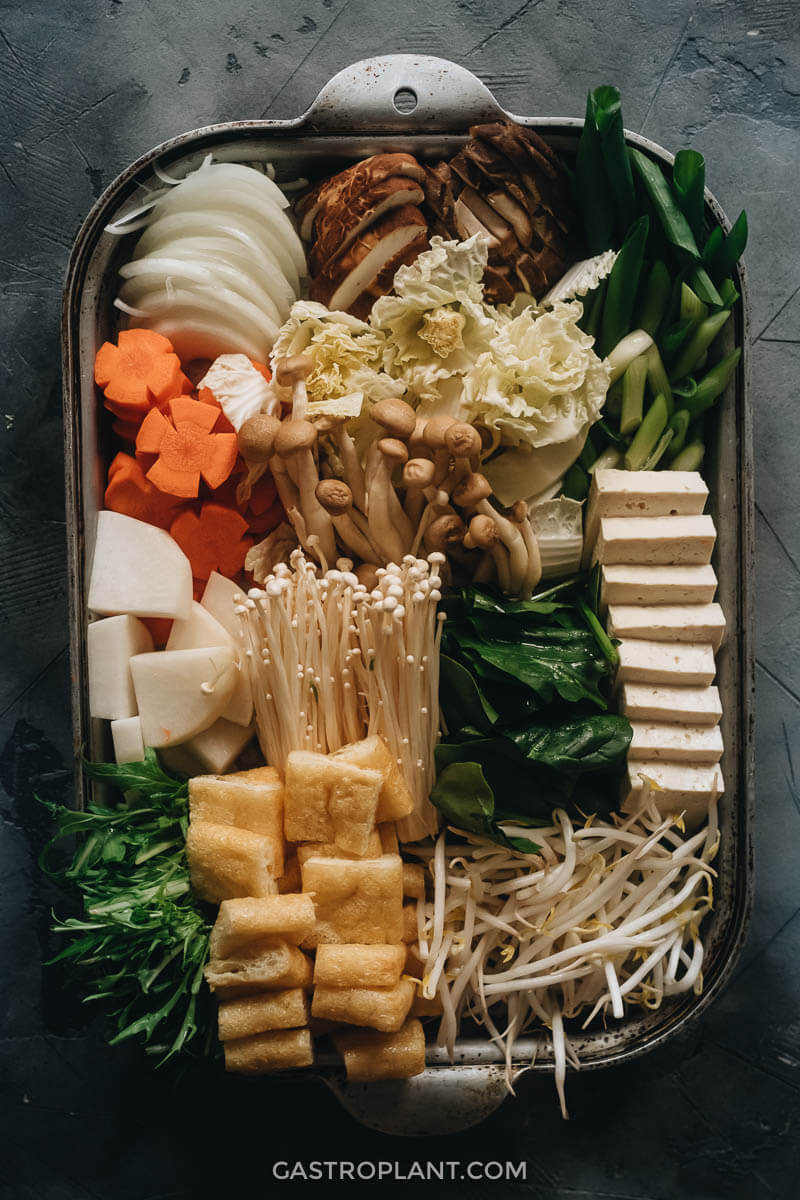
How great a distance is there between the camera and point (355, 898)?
2.23 metres

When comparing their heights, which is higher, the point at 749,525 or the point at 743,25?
the point at 743,25

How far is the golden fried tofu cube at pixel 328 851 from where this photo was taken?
228cm

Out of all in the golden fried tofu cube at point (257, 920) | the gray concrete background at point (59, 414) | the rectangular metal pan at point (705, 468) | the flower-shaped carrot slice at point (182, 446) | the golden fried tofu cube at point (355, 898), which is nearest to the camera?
the golden fried tofu cube at point (257, 920)

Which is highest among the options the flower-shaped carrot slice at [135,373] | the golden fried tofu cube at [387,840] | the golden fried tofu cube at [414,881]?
the flower-shaped carrot slice at [135,373]

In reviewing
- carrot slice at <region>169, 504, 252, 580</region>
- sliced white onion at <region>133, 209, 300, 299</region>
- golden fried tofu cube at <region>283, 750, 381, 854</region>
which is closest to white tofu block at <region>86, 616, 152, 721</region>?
carrot slice at <region>169, 504, 252, 580</region>

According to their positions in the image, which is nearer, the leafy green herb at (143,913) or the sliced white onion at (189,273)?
the leafy green herb at (143,913)

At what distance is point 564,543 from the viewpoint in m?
2.52

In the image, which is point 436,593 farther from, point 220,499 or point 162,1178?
point 162,1178

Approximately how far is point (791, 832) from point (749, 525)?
105cm

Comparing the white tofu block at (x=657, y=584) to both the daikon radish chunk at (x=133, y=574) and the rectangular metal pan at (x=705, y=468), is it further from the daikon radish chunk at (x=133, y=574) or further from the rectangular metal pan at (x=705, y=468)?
the daikon radish chunk at (x=133, y=574)

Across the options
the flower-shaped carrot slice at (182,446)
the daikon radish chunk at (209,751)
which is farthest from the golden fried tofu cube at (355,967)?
the flower-shaped carrot slice at (182,446)

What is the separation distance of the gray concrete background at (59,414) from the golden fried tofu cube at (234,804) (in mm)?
809

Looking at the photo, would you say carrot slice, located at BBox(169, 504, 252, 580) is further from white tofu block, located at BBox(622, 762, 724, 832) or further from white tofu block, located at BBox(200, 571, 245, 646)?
white tofu block, located at BBox(622, 762, 724, 832)

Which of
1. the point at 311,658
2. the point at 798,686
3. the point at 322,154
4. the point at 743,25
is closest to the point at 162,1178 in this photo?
the point at 311,658
